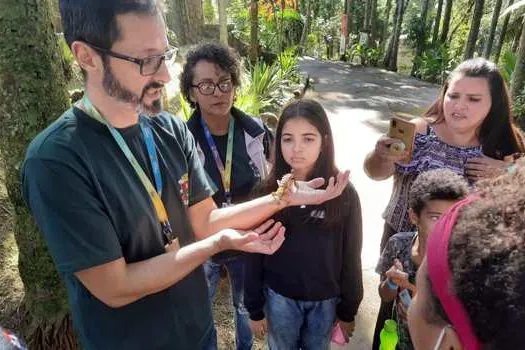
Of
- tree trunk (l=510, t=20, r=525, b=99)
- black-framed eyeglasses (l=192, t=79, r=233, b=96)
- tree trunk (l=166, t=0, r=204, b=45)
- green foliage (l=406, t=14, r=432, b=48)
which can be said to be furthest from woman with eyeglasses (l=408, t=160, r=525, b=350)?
green foliage (l=406, t=14, r=432, b=48)

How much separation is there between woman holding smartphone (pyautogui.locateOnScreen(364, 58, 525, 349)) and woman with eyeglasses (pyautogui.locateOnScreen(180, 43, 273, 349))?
807mm

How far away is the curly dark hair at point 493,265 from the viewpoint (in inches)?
25.5

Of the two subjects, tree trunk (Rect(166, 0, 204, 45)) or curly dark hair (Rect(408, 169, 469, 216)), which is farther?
tree trunk (Rect(166, 0, 204, 45))

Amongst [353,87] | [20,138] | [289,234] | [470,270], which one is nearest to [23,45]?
[20,138]

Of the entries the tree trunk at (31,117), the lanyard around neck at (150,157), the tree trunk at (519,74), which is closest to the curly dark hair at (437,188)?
the lanyard around neck at (150,157)

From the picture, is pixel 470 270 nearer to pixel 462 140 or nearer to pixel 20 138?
pixel 462 140

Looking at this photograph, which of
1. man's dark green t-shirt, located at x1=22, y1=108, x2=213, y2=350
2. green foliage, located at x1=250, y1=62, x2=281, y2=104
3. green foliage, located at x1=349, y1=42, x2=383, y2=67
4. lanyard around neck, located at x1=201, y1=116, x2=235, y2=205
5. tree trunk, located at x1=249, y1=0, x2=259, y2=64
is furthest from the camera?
green foliage, located at x1=349, y1=42, x2=383, y2=67

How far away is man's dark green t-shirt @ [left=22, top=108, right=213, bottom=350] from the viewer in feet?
3.91

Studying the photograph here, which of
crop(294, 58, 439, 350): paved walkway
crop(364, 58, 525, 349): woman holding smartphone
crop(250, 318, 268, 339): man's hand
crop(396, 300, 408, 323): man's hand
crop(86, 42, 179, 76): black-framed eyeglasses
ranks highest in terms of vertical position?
crop(86, 42, 179, 76): black-framed eyeglasses

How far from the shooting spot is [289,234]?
2.03m

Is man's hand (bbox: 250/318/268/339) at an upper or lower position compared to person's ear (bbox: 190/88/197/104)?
lower

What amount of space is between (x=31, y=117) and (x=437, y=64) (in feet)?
57.5

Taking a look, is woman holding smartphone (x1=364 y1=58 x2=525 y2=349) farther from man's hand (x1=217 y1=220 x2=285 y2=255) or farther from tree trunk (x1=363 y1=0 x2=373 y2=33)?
tree trunk (x1=363 y1=0 x2=373 y2=33)

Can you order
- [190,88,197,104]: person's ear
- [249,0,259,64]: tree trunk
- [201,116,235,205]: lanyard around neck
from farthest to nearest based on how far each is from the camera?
[249,0,259,64]: tree trunk, [190,88,197,104]: person's ear, [201,116,235,205]: lanyard around neck
